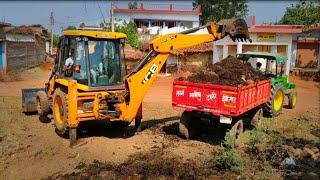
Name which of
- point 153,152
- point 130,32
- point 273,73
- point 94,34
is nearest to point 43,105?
point 94,34

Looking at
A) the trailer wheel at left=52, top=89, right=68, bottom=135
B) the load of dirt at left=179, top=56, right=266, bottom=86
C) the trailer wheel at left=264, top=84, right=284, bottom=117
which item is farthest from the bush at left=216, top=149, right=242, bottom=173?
the trailer wheel at left=264, top=84, right=284, bottom=117

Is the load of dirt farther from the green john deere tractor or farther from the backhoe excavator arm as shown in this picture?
the green john deere tractor

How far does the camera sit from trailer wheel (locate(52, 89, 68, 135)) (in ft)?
30.9

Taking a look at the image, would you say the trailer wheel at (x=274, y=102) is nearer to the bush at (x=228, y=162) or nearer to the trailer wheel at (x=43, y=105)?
the bush at (x=228, y=162)

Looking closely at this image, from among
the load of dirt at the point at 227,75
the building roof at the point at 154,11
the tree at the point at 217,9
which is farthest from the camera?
the tree at the point at 217,9

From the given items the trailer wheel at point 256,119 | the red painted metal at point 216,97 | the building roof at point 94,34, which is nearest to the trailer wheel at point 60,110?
the building roof at point 94,34

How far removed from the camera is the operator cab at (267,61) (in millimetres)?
13656

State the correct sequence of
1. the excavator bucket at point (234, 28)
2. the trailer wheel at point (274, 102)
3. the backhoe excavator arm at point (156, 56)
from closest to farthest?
the backhoe excavator arm at point (156, 56) → the excavator bucket at point (234, 28) → the trailer wheel at point (274, 102)

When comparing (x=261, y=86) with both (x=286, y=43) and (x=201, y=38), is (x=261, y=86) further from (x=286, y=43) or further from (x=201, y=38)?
(x=286, y=43)

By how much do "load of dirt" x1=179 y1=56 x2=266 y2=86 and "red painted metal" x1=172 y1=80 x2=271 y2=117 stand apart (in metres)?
0.27

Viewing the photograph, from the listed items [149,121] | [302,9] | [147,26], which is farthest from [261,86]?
[147,26]

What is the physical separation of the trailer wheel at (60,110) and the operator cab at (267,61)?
272 inches

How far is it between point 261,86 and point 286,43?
1793 centimetres

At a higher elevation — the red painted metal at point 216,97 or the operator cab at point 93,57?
the operator cab at point 93,57
